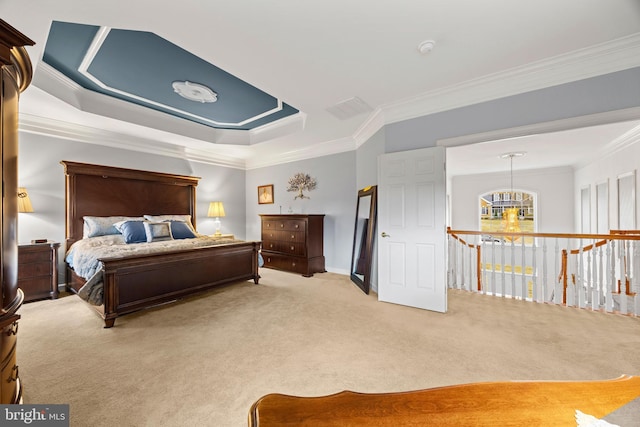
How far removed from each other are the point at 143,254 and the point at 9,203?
1.67m

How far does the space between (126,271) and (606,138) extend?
7.34 meters

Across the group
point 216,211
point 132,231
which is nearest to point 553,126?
point 132,231

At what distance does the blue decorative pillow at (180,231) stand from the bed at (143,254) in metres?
0.80

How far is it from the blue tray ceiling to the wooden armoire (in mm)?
1188

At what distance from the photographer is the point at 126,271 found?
2693 mm

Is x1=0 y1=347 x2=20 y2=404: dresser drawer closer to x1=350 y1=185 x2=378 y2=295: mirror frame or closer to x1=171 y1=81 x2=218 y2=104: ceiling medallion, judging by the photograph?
x1=171 y1=81 x2=218 y2=104: ceiling medallion

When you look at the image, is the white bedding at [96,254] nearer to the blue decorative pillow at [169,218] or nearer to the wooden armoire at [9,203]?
the blue decorative pillow at [169,218]

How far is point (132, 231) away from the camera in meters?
3.81

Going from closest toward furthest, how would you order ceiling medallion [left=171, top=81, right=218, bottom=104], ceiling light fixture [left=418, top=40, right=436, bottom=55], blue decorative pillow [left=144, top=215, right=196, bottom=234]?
ceiling light fixture [left=418, top=40, right=436, bottom=55] → ceiling medallion [left=171, top=81, right=218, bottom=104] → blue decorative pillow [left=144, top=215, right=196, bottom=234]

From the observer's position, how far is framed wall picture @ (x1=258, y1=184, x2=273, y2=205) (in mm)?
5987

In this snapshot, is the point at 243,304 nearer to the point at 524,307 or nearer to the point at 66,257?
the point at 66,257

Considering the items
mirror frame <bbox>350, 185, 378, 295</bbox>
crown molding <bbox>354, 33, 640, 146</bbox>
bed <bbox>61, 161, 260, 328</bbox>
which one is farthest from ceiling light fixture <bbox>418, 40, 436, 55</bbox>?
bed <bbox>61, 161, 260, 328</bbox>

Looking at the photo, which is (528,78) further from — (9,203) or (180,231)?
(180,231)

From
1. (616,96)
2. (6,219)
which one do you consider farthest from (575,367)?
(6,219)
